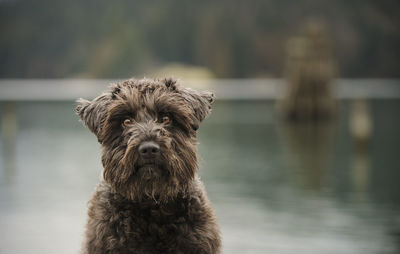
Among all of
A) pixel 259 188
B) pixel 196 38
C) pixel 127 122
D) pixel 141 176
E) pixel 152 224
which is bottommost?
pixel 152 224

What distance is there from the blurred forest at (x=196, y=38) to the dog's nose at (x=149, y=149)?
10758cm

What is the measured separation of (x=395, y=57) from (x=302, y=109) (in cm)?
6669

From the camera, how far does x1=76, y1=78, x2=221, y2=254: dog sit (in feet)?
18.1

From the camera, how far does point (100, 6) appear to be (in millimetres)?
132125

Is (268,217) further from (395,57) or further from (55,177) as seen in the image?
(395,57)

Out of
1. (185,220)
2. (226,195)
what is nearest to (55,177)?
(226,195)

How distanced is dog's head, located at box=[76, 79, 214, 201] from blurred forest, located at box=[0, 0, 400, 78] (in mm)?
107193

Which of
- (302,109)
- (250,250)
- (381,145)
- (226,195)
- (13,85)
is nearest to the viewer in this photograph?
(250,250)

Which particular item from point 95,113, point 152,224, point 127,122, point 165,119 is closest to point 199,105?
point 165,119

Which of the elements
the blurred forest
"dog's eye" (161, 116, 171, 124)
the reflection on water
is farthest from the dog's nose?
the blurred forest

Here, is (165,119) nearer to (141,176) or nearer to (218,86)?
(141,176)

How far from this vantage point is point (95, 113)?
5.85 meters

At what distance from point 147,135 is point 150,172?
0.31 meters

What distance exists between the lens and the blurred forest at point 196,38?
117 metres
